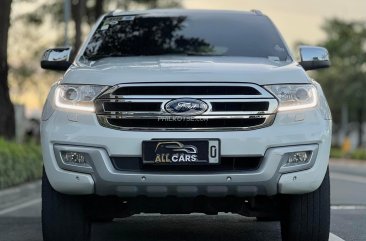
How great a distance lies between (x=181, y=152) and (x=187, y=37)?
1732 millimetres

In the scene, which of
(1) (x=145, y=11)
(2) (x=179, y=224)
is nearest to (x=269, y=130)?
(1) (x=145, y=11)

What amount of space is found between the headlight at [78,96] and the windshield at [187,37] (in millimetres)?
920

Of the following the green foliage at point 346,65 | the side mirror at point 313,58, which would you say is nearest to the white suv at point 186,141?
the side mirror at point 313,58

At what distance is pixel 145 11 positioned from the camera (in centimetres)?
648

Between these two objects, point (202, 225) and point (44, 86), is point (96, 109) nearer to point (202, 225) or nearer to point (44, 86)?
point (202, 225)

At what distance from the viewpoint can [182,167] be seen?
4594 millimetres

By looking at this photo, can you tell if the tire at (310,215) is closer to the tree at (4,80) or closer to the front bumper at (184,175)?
the front bumper at (184,175)

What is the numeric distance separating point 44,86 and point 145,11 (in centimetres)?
4944

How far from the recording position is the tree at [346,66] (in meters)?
49.6

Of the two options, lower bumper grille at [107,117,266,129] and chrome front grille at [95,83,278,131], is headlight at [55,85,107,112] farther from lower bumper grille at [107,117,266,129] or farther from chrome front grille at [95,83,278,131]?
lower bumper grille at [107,117,266,129]

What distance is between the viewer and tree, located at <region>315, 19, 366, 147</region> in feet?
163

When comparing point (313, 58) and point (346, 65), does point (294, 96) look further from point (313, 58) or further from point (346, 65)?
point (346, 65)

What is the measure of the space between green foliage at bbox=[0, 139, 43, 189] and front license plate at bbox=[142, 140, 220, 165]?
636 cm

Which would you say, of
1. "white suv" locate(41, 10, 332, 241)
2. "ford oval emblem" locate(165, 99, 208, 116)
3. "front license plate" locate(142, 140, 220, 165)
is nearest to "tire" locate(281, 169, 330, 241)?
"white suv" locate(41, 10, 332, 241)
